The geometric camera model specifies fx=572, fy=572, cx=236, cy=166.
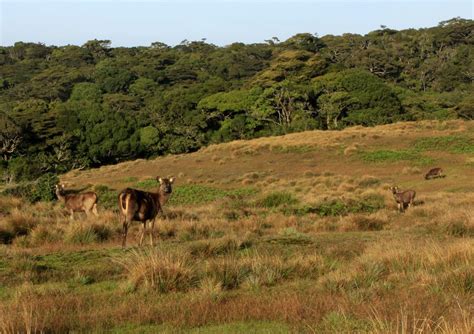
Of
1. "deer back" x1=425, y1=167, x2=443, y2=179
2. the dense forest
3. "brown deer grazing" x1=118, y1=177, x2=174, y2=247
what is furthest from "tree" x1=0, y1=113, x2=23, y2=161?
"brown deer grazing" x1=118, y1=177, x2=174, y2=247

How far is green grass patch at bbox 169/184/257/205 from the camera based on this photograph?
31.5 m

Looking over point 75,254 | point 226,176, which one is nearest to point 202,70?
point 226,176

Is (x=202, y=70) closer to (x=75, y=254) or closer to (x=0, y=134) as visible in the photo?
(x=0, y=134)

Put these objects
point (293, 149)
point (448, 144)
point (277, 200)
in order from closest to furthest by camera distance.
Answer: point (277, 200) < point (448, 144) < point (293, 149)

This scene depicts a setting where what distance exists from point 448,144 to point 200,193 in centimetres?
2029

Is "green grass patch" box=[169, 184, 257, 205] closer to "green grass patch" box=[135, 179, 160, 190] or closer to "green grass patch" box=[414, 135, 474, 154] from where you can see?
"green grass patch" box=[135, 179, 160, 190]

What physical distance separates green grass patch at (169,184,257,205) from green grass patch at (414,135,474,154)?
16.0 m

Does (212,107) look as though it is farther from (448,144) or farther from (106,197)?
(106,197)

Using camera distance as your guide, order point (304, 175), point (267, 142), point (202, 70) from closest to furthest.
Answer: point (304, 175) → point (267, 142) → point (202, 70)

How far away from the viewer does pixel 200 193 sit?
33438 mm

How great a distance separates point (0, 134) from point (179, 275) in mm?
54864

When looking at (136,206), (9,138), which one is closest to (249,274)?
(136,206)

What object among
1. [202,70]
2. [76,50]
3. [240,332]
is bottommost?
Answer: [240,332]

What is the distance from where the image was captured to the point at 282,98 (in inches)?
2768
